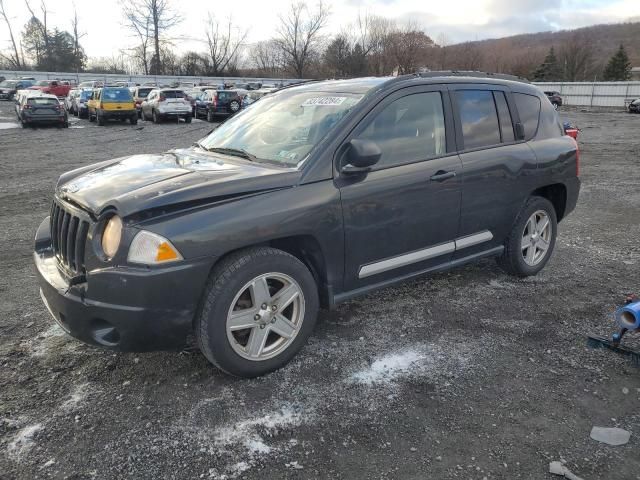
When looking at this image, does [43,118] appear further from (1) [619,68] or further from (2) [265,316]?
(1) [619,68]

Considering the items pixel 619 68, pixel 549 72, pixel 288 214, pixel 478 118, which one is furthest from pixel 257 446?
pixel 549 72

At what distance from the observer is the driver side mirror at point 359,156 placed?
325cm

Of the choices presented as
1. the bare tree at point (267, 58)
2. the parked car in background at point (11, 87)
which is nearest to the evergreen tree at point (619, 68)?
the bare tree at point (267, 58)

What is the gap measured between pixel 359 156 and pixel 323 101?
842 millimetres

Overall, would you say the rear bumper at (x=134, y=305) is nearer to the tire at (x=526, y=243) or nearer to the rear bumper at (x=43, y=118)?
the tire at (x=526, y=243)

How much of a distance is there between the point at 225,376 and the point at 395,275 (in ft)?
4.64

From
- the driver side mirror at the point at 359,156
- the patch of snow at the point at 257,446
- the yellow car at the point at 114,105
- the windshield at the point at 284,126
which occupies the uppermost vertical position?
the yellow car at the point at 114,105

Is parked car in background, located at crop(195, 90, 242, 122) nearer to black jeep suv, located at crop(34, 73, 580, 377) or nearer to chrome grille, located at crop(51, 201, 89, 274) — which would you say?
black jeep suv, located at crop(34, 73, 580, 377)

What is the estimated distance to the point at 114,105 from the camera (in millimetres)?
24312

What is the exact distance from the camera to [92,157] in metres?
13.9

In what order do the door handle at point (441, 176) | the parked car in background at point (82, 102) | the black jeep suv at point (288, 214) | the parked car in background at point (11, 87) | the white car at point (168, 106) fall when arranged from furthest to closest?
1. the parked car in background at point (11, 87)
2. the parked car in background at point (82, 102)
3. the white car at point (168, 106)
4. the door handle at point (441, 176)
5. the black jeep suv at point (288, 214)

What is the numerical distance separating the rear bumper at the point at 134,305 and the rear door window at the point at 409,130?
5.05 feet

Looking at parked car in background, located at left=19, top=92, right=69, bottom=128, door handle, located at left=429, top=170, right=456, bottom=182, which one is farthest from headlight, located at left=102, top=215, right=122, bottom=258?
parked car in background, located at left=19, top=92, right=69, bottom=128

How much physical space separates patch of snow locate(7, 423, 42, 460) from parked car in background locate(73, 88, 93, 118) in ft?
93.8
